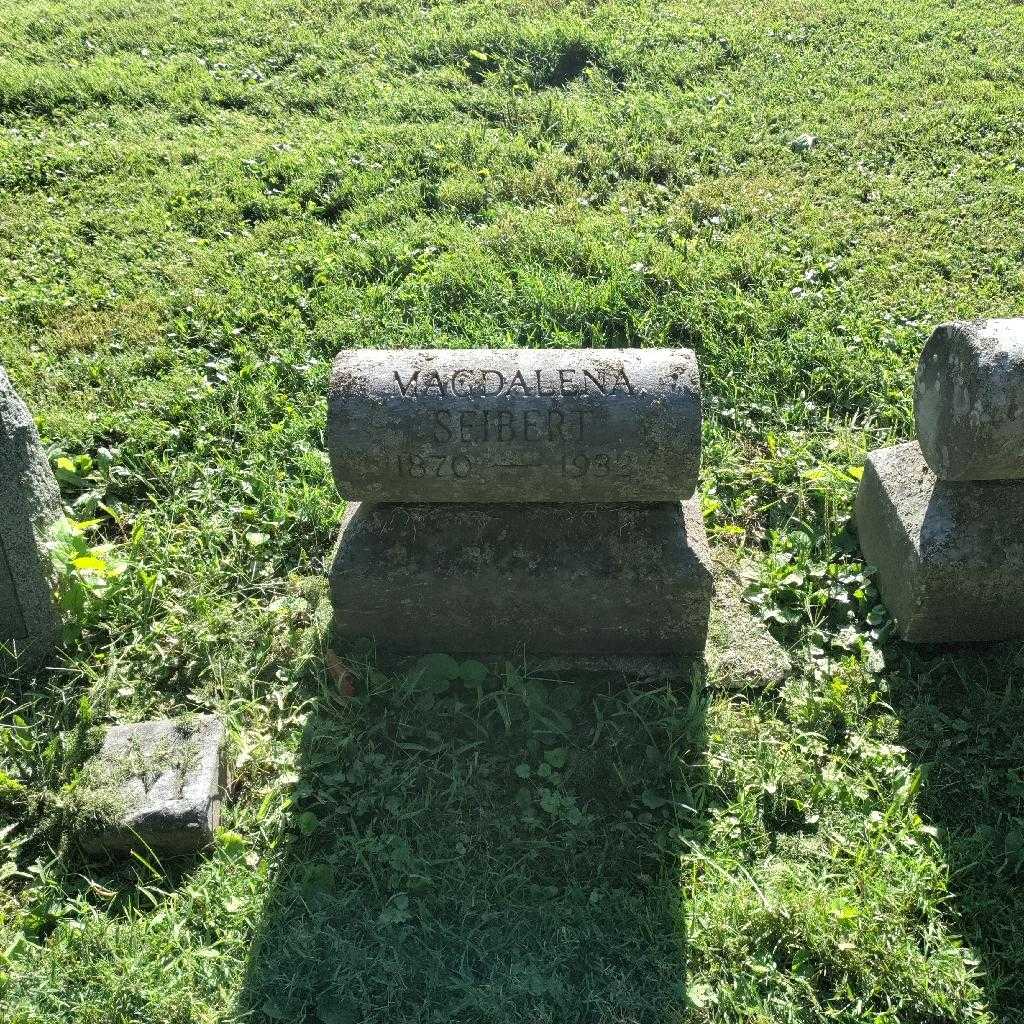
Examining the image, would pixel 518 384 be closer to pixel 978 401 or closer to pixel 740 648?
pixel 740 648

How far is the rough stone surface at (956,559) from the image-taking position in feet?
11.3

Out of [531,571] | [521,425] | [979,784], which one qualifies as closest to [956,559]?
[979,784]

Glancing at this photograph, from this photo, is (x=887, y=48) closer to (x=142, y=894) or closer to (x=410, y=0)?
(x=410, y=0)

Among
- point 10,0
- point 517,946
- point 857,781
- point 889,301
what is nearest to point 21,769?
point 517,946

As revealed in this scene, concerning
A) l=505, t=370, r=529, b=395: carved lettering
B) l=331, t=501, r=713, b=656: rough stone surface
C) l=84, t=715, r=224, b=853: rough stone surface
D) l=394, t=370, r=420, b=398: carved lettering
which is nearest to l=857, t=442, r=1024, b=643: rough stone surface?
l=331, t=501, r=713, b=656: rough stone surface

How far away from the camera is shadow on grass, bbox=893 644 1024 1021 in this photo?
9.12 ft

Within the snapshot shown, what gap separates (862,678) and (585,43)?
20.4 feet

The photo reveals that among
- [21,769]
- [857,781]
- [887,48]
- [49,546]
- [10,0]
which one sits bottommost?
[857,781]

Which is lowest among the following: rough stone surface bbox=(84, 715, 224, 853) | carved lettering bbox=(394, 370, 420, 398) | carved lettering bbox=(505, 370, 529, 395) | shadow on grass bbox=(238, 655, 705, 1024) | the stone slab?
shadow on grass bbox=(238, 655, 705, 1024)

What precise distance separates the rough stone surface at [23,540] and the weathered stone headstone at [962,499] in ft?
10.2

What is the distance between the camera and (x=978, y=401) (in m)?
3.25

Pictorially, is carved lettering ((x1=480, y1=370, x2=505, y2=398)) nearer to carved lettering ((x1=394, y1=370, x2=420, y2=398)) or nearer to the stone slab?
carved lettering ((x1=394, y1=370, x2=420, y2=398))

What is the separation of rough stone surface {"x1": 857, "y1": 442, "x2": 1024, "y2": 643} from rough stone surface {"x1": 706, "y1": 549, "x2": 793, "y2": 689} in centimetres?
49

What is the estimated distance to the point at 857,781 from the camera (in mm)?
3193
